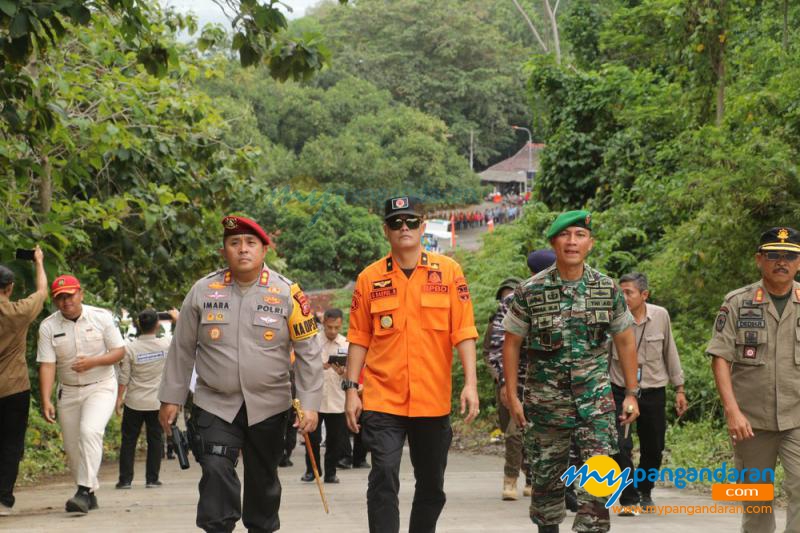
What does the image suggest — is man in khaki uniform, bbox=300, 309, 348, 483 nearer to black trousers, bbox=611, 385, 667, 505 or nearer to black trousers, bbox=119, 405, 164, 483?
black trousers, bbox=119, 405, 164, 483

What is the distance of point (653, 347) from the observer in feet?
30.4

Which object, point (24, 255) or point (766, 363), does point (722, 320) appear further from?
point (24, 255)

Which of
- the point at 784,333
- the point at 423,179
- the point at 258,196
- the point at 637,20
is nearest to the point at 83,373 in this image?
the point at 784,333

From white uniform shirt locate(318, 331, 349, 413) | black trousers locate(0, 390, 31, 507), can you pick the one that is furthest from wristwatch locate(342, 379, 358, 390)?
white uniform shirt locate(318, 331, 349, 413)

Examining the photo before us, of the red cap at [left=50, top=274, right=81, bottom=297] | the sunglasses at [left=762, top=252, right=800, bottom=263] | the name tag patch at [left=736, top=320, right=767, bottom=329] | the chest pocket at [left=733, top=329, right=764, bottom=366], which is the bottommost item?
the chest pocket at [left=733, top=329, right=764, bottom=366]

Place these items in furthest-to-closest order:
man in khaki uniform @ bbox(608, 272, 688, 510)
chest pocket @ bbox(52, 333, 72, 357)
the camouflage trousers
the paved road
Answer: chest pocket @ bbox(52, 333, 72, 357) < man in khaki uniform @ bbox(608, 272, 688, 510) < the paved road < the camouflage trousers

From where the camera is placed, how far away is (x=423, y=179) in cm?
6475

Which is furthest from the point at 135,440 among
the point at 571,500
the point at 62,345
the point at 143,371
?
the point at 571,500

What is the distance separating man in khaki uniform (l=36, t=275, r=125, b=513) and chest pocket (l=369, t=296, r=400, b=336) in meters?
3.84

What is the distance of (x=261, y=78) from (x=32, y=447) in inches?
2229

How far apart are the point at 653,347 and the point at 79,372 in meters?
4.75

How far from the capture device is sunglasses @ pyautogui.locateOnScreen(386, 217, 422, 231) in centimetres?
695

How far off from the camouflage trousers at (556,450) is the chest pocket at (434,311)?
684mm

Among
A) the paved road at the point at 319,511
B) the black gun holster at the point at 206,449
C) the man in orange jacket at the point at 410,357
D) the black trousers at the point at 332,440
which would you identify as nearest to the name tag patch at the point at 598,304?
the man in orange jacket at the point at 410,357
